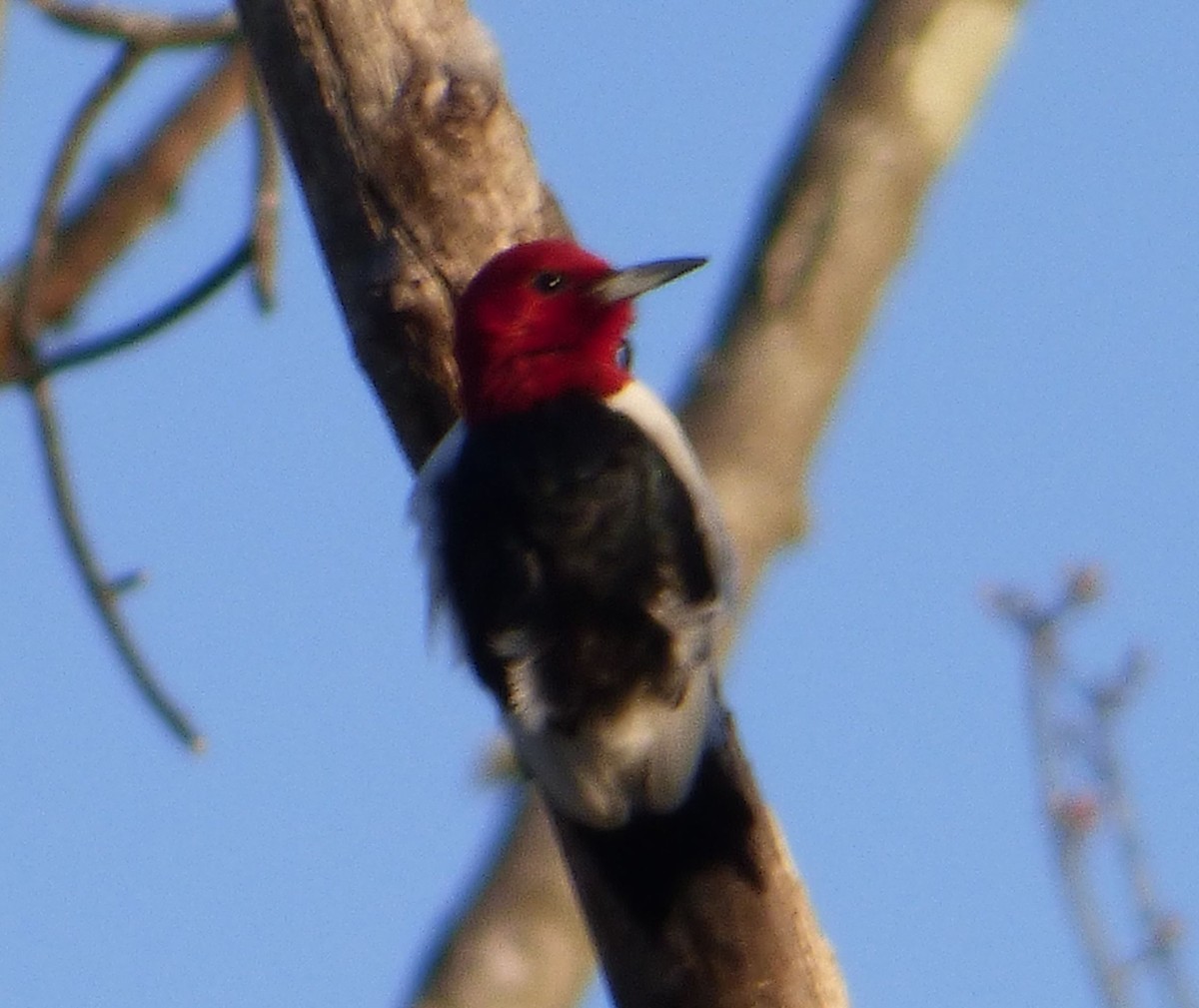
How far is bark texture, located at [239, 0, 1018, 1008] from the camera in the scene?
13.4 feet

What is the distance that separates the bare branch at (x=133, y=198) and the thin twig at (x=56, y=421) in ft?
1.53

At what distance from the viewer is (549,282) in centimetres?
472

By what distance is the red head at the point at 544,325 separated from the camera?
15.0 feet

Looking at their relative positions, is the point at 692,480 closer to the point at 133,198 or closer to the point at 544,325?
the point at 544,325

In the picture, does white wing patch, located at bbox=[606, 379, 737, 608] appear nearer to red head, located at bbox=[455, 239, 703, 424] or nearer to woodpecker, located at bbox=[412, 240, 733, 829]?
woodpecker, located at bbox=[412, 240, 733, 829]

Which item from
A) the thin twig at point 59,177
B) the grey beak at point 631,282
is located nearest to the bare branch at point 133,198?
the thin twig at point 59,177

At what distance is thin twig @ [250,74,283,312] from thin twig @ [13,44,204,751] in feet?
1.09

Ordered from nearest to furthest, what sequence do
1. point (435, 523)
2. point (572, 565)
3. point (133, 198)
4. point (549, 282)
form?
point (572, 565) < point (435, 523) < point (549, 282) < point (133, 198)

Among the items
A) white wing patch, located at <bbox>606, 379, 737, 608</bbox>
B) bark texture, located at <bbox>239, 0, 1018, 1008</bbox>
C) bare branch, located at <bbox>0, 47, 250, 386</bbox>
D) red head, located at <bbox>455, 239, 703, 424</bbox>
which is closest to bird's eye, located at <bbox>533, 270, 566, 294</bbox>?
red head, located at <bbox>455, 239, 703, 424</bbox>

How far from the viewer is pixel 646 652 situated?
406 centimetres

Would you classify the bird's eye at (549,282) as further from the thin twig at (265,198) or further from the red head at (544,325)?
the thin twig at (265,198)

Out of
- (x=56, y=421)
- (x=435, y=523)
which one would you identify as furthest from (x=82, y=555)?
(x=435, y=523)

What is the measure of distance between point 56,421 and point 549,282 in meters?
1.39

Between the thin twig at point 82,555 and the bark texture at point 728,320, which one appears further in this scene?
the thin twig at point 82,555
